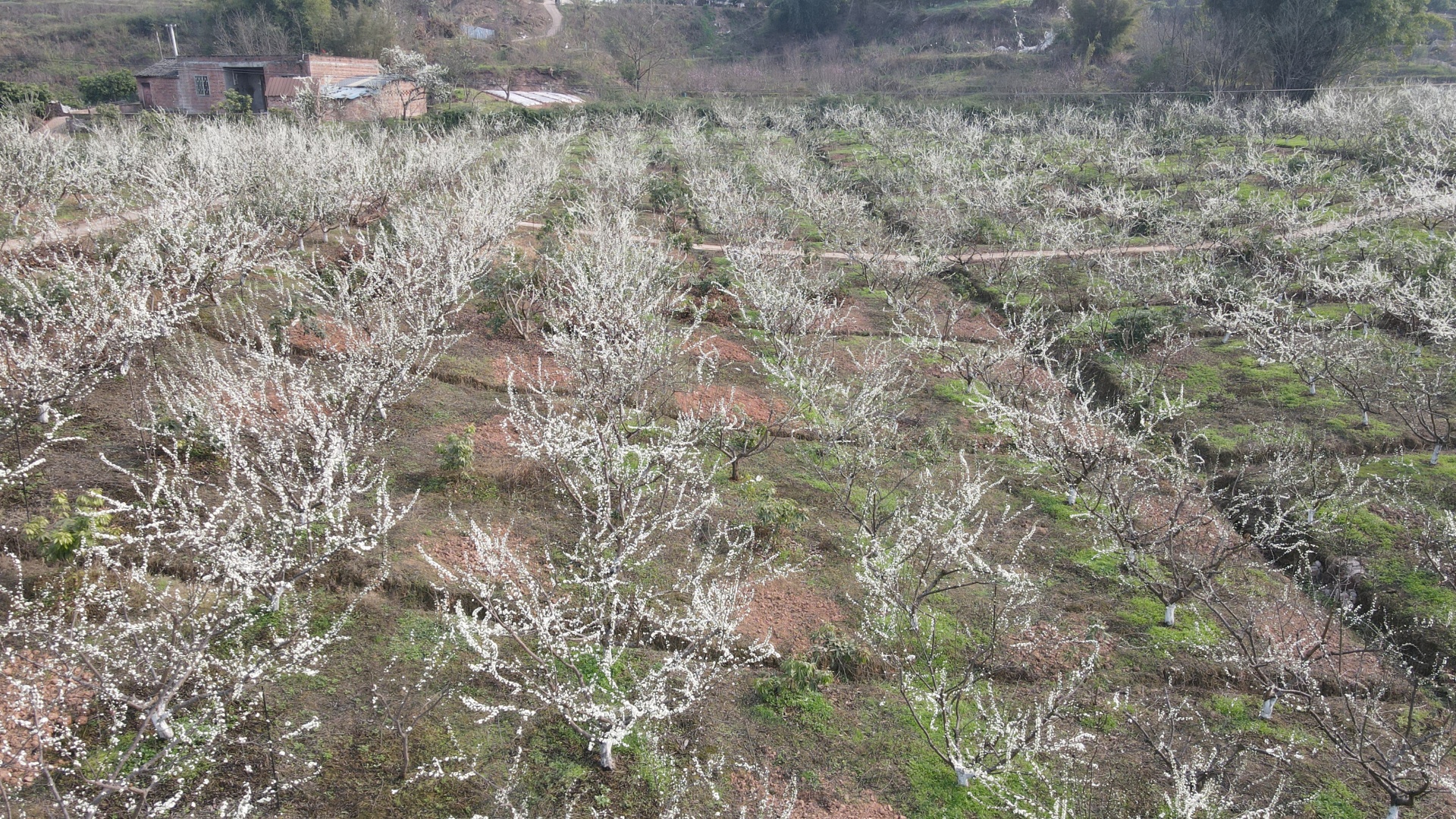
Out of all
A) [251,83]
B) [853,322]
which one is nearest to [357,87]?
[251,83]

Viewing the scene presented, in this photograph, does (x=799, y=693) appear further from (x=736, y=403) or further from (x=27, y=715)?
(x=736, y=403)

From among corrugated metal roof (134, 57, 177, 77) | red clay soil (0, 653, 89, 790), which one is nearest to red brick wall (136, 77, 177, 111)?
corrugated metal roof (134, 57, 177, 77)

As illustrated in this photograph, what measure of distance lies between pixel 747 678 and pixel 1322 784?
14.9ft

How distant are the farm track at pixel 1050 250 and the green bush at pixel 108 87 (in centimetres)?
3482

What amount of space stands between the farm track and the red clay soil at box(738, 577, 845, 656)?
9189 millimetres

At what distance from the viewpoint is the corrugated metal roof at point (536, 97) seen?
5053 cm

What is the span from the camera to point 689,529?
8.95 m

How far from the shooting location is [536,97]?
53.6 m

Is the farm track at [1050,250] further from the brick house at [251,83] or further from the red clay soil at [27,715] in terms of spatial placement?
the brick house at [251,83]

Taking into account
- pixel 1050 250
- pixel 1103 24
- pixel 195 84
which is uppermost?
pixel 1103 24

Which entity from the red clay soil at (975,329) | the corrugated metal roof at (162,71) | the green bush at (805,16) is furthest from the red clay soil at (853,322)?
the green bush at (805,16)

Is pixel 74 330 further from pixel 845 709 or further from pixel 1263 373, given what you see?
pixel 1263 373

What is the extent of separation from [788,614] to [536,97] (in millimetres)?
53013

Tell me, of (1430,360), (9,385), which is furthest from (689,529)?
(1430,360)
